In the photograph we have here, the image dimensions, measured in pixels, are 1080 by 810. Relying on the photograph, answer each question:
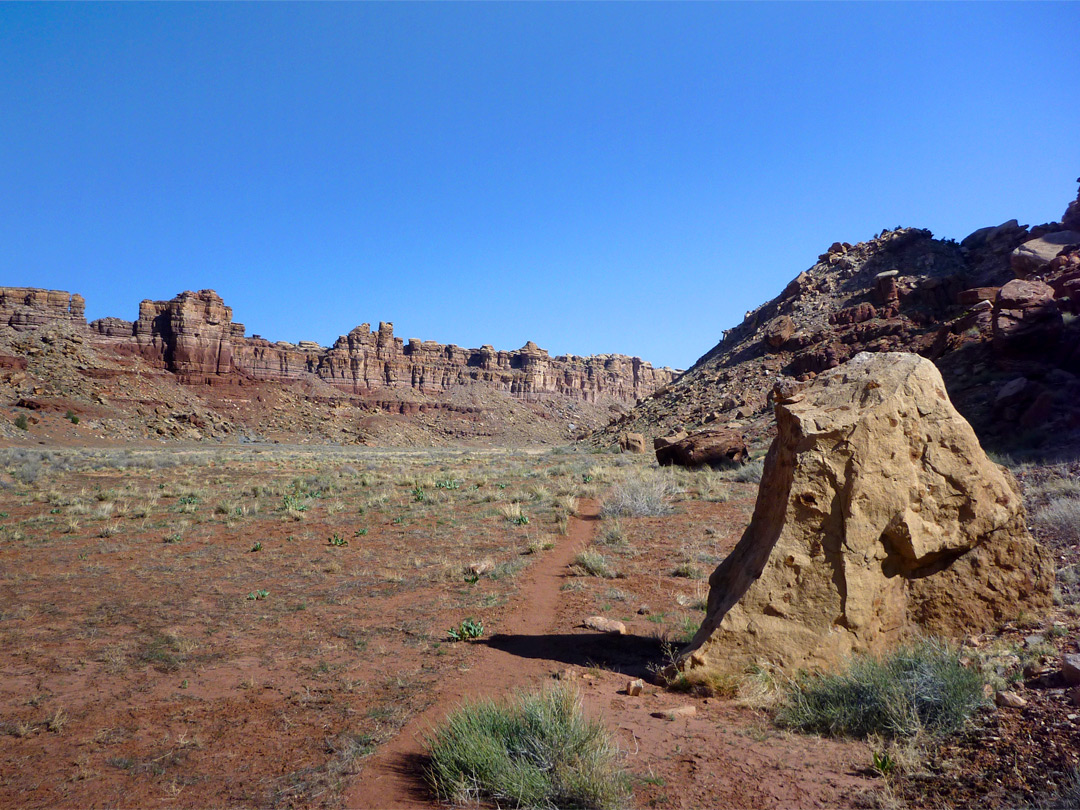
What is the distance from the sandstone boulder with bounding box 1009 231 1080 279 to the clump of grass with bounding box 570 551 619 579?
25.3 meters

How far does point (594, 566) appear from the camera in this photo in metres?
10.1

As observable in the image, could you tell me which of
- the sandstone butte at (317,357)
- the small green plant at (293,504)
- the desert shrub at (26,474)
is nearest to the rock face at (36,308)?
the sandstone butte at (317,357)

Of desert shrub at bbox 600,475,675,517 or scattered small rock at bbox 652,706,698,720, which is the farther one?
desert shrub at bbox 600,475,675,517

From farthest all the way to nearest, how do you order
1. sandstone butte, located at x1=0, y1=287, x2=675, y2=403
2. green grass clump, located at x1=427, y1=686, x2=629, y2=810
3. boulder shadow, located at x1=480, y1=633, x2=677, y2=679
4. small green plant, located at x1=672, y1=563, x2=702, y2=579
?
sandstone butte, located at x1=0, y1=287, x2=675, y2=403 < small green plant, located at x1=672, y1=563, x2=702, y2=579 < boulder shadow, located at x1=480, y1=633, x2=677, y2=679 < green grass clump, located at x1=427, y1=686, x2=629, y2=810

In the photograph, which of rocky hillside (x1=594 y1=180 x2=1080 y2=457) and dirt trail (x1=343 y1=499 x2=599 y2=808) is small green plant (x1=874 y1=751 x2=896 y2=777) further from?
rocky hillside (x1=594 y1=180 x2=1080 y2=457)

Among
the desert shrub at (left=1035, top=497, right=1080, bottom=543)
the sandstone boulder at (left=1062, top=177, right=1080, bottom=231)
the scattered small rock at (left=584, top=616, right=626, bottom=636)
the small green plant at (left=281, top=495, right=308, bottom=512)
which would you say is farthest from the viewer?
the sandstone boulder at (left=1062, top=177, right=1080, bottom=231)

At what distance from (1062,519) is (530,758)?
7.72m

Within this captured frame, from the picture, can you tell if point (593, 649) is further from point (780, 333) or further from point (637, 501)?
point (780, 333)

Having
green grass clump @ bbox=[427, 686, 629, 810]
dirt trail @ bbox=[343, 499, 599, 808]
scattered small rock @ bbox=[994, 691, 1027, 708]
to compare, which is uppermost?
scattered small rock @ bbox=[994, 691, 1027, 708]

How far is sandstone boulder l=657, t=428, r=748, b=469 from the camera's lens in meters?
22.5

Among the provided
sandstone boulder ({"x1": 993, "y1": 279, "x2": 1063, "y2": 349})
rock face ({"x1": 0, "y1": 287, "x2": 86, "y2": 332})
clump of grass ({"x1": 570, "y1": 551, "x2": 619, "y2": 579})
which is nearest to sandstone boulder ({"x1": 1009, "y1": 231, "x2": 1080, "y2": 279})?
sandstone boulder ({"x1": 993, "y1": 279, "x2": 1063, "y2": 349})

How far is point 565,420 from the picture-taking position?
113625 mm

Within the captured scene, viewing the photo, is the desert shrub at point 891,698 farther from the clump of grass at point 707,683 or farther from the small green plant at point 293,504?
the small green plant at point 293,504

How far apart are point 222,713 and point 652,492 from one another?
12.3 m
